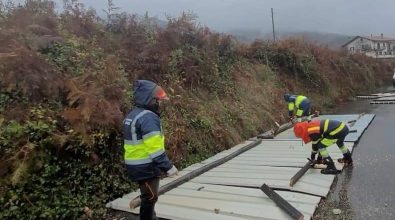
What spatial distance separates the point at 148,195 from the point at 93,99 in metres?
2.16

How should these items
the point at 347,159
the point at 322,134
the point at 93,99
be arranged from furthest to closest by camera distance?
1. the point at 347,159
2. the point at 322,134
3. the point at 93,99

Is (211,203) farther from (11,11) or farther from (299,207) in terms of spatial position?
(11,11)

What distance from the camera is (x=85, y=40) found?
869cm

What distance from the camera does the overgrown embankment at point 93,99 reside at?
5.33 meters

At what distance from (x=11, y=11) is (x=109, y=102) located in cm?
374

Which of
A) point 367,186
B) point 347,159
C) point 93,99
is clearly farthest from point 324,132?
point 93,99

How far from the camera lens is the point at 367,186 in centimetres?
653

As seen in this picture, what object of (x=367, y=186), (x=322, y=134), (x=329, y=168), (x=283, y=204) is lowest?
(x=367, y=186)

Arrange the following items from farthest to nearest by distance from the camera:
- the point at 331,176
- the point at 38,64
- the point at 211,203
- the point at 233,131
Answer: the point at 233,131 → the point at 331,176 → the point at 38,64 → the point at 211,203

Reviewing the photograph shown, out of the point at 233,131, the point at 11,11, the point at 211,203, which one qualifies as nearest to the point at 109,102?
the point at 211,203

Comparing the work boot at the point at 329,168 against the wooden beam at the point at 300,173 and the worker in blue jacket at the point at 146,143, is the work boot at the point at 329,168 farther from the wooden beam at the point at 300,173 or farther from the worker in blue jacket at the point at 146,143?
the worker in blue jacket at the point at 146,143

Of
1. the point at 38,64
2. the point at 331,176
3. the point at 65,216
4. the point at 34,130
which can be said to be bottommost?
the point at 331,176

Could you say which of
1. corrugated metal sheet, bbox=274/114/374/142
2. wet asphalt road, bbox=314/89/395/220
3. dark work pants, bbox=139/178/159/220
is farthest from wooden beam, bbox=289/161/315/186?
corrugated metal sheet, bbox=274/114/374/142

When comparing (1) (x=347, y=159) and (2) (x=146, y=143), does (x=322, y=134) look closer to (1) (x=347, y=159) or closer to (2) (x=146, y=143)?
(1) (x=347, y=159)
